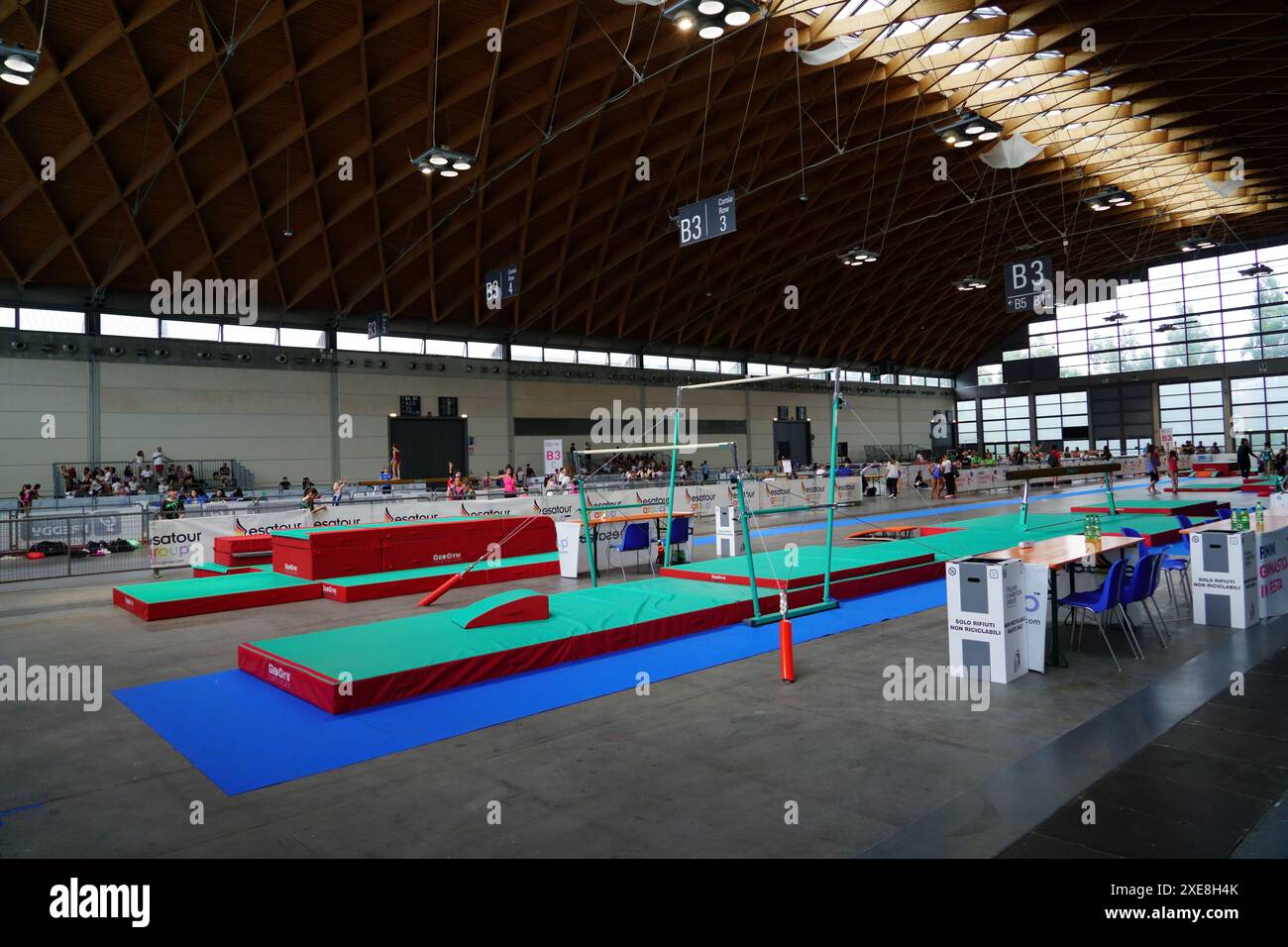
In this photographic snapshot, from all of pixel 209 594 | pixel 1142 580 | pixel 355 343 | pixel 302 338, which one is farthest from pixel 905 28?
pixel 302 338

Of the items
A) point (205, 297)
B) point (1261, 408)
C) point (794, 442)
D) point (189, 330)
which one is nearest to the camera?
point (205, 297)

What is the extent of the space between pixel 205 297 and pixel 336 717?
1001 inches

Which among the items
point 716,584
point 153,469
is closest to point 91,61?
point 153,469

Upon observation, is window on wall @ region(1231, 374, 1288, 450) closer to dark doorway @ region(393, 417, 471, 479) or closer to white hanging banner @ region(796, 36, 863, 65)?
white hanging banner @ region(796, 36, 863, 65)

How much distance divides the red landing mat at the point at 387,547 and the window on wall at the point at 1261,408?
49.3 metres

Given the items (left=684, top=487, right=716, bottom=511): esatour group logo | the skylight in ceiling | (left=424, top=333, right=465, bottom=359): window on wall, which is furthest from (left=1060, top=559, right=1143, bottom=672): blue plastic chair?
(left=424, top=333, right=465, bottom=359): window on wall

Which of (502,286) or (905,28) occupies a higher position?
(905,28)

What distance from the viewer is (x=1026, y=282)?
2338 centimetres

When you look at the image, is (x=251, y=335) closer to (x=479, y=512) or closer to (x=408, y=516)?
(x=408, y=516)

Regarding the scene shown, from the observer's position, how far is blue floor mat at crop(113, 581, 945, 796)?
529 cm

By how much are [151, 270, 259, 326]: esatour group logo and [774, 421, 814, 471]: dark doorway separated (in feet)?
102
